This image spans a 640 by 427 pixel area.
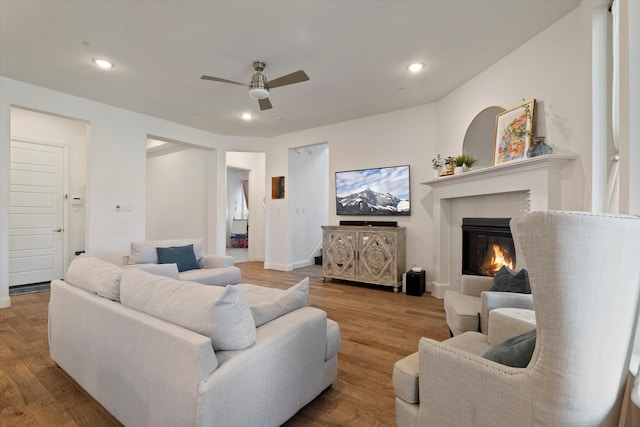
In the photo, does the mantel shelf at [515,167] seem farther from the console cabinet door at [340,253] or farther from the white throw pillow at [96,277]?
the white throw pillow at [96,277]

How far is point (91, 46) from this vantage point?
9.51 feet

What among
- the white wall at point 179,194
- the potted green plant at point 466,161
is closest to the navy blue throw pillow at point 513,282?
the potted green plant at point 466,161

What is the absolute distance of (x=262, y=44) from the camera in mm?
2840

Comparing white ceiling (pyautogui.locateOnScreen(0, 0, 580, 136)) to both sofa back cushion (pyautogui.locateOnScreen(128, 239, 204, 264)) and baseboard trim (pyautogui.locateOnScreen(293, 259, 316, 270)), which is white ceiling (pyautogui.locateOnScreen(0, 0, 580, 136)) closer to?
sofa back cushion (pyautogui.locateOnScreen(128, 239, 204, 264))

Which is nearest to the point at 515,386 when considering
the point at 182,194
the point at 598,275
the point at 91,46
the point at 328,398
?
the point at 598,275

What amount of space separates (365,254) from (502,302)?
279 centimetres


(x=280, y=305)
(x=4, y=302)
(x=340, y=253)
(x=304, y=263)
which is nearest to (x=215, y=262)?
(x=340, y=253)

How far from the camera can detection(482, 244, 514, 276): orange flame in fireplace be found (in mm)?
3240

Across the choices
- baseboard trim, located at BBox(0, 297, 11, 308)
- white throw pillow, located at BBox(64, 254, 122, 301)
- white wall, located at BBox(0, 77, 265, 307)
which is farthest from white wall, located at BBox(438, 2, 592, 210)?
baseboard trim, located at BBox(0, 297, 11, 308)

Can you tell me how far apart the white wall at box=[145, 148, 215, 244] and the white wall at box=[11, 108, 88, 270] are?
6.55 ft

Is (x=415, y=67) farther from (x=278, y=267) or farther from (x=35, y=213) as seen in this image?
(x=35, y=213)

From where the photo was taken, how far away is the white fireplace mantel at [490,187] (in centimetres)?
246

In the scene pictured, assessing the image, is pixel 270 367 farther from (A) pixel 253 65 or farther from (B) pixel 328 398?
(A) pixel 253 65

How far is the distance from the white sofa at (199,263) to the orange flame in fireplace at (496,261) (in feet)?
10.3
